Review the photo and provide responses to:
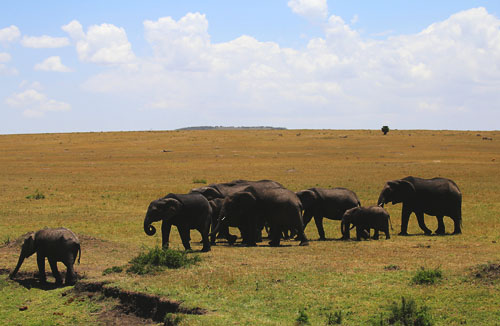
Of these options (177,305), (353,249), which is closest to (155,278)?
(177,305)

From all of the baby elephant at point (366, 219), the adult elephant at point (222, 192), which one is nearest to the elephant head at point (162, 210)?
the adult elephant at point (222, 192)

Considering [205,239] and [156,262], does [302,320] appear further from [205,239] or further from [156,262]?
[205,239]

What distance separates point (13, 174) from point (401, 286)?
140ft

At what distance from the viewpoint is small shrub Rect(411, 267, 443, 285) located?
487 inches

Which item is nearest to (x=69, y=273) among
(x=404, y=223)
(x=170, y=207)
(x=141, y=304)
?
(x=141, y=304)

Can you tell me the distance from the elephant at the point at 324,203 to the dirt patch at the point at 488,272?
9.36 metres

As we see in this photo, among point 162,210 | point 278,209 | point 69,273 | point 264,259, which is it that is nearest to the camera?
point 69,273

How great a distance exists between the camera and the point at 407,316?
33.9ft

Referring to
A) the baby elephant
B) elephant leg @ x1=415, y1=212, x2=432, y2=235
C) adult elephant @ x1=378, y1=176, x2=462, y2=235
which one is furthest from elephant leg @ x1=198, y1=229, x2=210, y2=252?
elephant leg @ x1=415, y1=212, x2=432, y2=235

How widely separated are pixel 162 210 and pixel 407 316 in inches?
341

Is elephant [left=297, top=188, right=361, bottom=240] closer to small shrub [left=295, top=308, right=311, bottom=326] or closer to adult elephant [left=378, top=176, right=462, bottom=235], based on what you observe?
adult elephant [left=378, top=176, right=462, bottom=235]

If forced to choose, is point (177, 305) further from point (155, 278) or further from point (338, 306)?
point (338, 306)

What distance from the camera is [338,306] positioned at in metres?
11.3

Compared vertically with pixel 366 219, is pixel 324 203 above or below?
above
